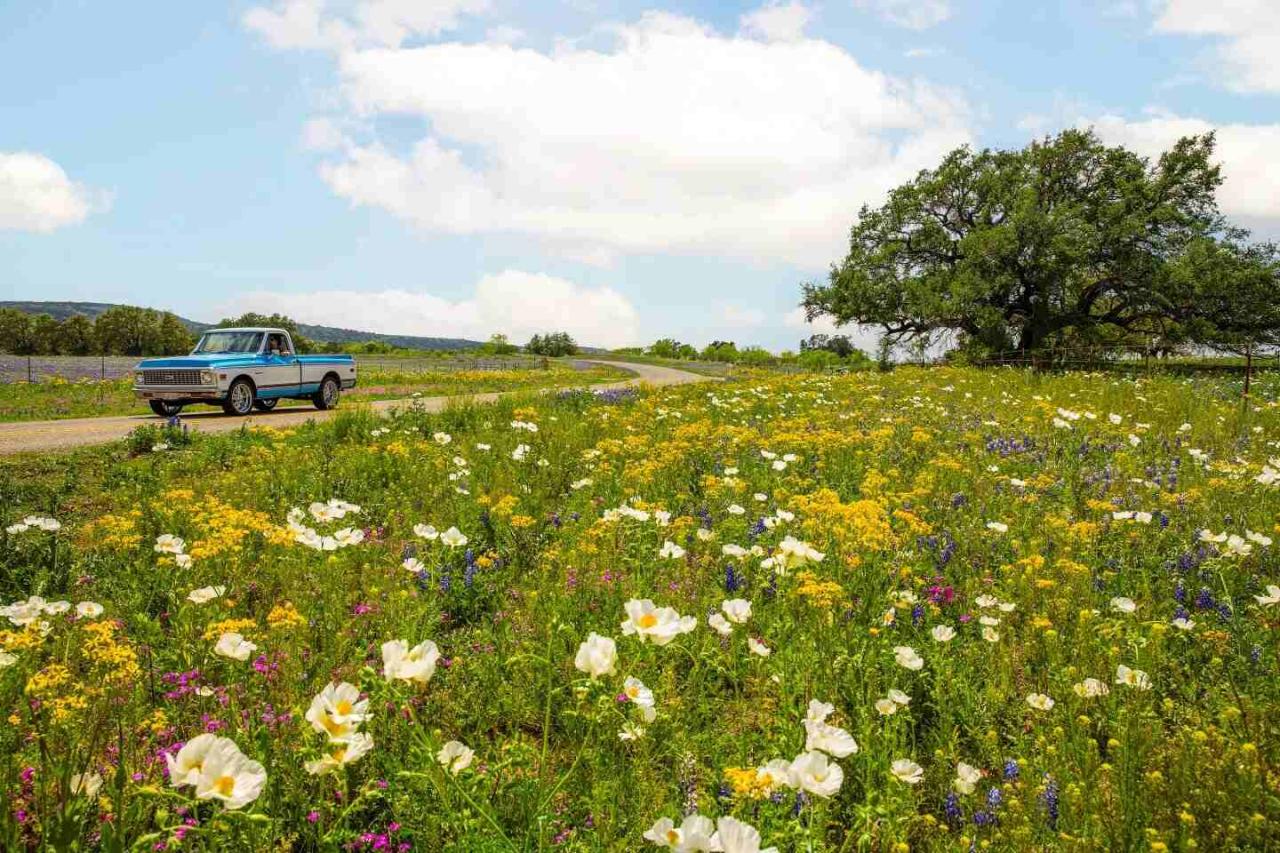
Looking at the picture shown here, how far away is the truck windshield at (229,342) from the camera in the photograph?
17109mm

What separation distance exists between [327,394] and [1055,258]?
28092mm

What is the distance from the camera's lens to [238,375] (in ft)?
54.3

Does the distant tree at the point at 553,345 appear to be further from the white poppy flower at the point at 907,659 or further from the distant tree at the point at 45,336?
the white poppy flower at the point at 907,659

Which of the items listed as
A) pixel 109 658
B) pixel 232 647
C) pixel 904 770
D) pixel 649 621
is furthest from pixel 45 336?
pixel 904 770

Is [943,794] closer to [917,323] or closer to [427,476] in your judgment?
[427,476]

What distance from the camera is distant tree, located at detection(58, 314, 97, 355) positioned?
267 ft

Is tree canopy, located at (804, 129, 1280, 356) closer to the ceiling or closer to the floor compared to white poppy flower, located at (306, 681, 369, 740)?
closer to the ceiling

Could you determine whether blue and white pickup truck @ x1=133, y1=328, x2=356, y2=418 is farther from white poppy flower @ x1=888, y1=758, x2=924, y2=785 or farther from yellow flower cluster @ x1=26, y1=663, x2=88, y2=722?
white poppy flower @ x1=888, y1=758, x2=924, y2=785

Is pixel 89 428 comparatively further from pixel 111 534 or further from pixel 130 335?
pixel 130 335

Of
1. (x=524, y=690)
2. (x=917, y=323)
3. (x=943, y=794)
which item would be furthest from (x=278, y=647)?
(x=917, y=323)

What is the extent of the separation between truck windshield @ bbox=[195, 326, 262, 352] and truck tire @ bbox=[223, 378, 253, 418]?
993 mm

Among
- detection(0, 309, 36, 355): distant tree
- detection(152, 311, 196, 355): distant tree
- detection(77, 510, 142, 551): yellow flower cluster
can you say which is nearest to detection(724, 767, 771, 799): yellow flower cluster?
detection(77, 510, 142, 551): yellow flower cluster

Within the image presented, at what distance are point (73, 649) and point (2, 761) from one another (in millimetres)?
906

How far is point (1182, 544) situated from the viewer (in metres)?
Result: 5.04
